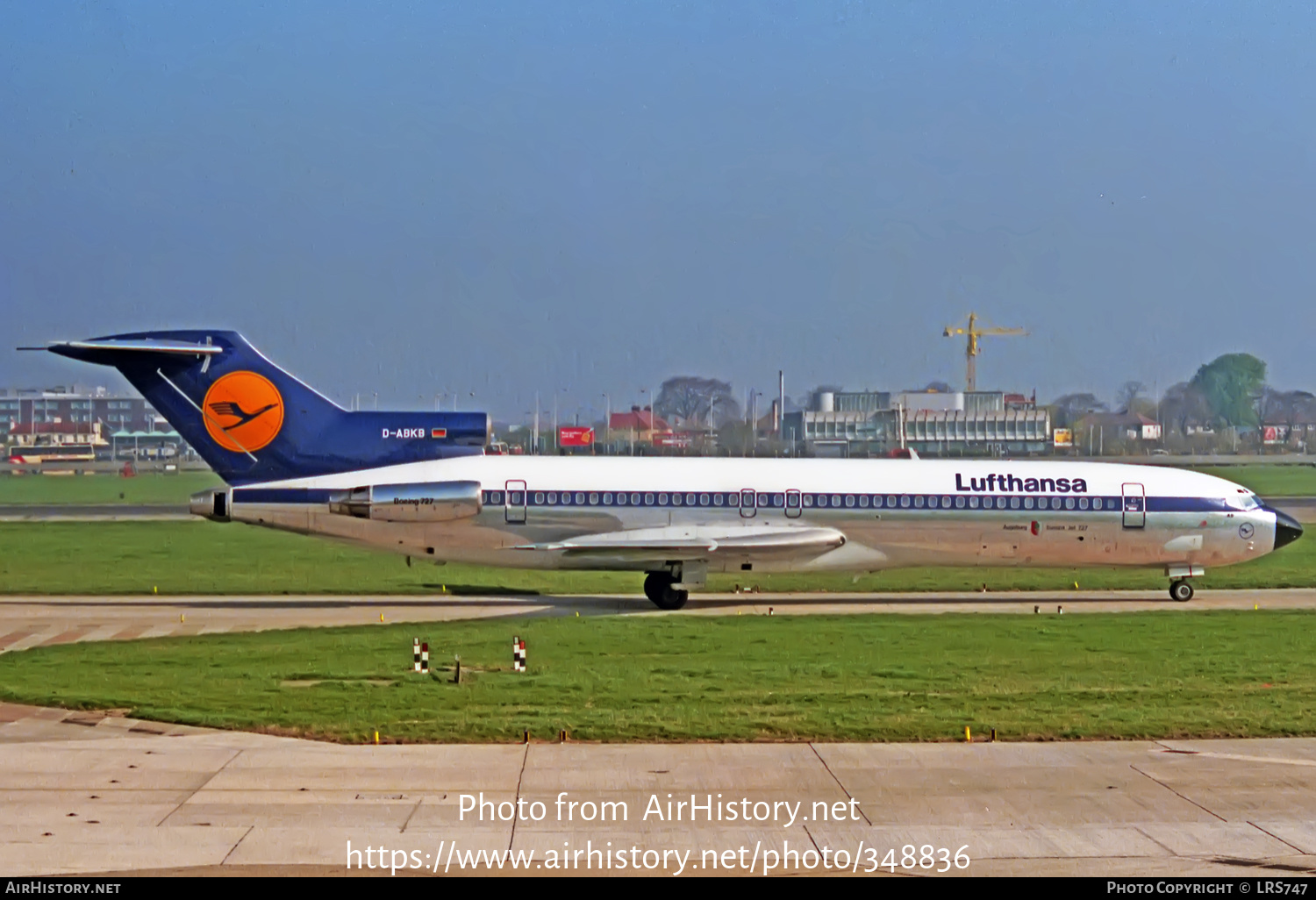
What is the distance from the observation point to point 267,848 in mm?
12492

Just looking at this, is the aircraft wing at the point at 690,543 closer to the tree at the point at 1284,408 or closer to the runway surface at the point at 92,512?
the runway surface at the point at 92,512

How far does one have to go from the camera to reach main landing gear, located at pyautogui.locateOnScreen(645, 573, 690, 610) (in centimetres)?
3381

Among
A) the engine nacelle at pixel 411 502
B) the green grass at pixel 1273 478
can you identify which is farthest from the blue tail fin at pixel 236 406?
the green grass at pixel 1273 478

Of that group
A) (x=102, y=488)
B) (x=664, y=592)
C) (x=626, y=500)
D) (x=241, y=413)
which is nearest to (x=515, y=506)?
(x=626, y=500)

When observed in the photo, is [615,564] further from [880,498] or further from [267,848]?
[267,848]

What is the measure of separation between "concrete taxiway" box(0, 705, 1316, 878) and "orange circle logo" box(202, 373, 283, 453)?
15456 mm

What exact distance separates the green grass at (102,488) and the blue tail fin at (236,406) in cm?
4198

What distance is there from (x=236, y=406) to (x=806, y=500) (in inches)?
504

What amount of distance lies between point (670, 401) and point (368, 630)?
13394 centimetres

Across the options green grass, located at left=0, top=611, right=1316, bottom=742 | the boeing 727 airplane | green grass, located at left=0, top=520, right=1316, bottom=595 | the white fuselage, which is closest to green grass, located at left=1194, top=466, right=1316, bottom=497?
green grass, located at left=0, top=520, right=1316, bottom=595

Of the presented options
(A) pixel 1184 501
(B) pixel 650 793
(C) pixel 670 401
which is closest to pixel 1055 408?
(C) pixel 670 401

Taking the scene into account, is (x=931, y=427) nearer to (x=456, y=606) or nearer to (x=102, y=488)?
(x=102, y=488)

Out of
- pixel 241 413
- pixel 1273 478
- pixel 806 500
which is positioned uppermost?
pixel 241 413

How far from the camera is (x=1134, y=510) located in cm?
3531
